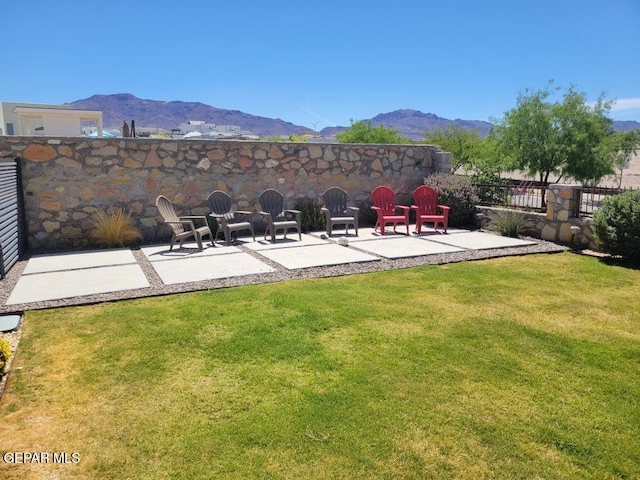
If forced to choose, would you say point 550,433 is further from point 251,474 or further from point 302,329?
point 302,329

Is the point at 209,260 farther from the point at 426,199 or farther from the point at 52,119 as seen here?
the point at 52,119

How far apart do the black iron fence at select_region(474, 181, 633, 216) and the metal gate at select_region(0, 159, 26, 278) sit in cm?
900

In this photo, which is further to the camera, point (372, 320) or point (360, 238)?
point (360, 238)

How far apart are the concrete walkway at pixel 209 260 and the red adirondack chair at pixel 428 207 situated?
1.10 feet

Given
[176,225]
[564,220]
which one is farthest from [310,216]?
[564,220]

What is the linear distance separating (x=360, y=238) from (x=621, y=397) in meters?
6.03

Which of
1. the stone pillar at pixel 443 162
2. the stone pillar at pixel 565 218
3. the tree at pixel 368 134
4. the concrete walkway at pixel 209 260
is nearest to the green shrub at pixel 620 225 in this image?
the stone pillar at pixel 565 218

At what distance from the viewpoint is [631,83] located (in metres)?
33.1

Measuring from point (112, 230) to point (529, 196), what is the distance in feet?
26.8

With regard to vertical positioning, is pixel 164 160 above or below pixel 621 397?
above

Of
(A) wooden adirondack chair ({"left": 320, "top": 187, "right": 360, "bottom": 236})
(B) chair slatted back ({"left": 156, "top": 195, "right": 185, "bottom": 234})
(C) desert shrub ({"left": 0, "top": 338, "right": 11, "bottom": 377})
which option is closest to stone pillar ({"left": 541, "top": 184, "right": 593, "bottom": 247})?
(A) wooden adirondack chair ({"left": 320, "top": 187, "right": 360, "bottom": 236})

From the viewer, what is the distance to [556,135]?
17656 mm

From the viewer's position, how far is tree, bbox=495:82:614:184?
689 inches

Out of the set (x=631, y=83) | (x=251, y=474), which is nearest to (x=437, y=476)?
(x=251, y=474)
